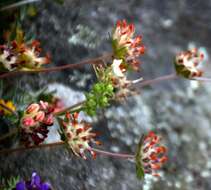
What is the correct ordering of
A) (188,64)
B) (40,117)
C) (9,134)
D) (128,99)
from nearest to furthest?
(40,117) → (9,134) → (188,64) → (128,99)

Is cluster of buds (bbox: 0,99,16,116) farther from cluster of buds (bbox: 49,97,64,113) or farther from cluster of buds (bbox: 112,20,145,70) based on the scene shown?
cluster of buds (bbox: 112,20,145,70)

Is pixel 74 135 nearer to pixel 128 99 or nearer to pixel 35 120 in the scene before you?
pixel 35 120

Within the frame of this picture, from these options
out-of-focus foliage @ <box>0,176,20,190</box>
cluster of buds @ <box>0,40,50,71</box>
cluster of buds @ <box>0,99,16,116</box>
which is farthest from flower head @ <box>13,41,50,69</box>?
out-of-focus foliage @ <box>0,176,20,190</box>

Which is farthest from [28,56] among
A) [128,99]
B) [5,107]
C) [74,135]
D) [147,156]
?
[128,99]

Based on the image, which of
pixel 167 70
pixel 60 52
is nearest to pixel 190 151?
pixel 167 70

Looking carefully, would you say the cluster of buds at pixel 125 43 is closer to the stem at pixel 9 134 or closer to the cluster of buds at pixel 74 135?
the cluster of buds at pixel 74 135
